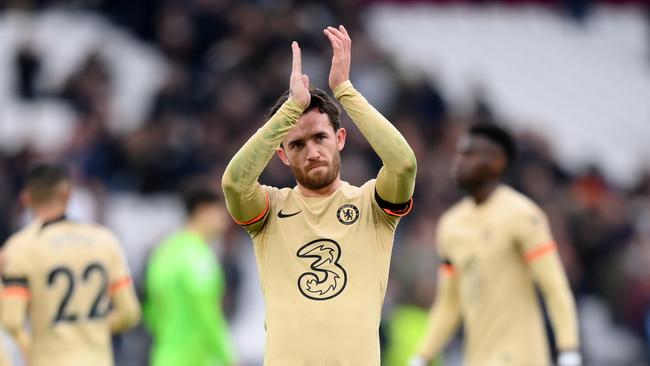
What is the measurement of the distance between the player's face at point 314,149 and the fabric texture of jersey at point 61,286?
3160 millimetres

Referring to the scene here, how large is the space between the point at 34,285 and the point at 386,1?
11.7 meters

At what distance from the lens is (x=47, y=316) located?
8273 millimetres

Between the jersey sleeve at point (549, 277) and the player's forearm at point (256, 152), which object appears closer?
the player's forearm at point (256, 152)

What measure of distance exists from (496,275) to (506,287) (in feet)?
0.34

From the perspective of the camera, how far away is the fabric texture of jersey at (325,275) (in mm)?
5422

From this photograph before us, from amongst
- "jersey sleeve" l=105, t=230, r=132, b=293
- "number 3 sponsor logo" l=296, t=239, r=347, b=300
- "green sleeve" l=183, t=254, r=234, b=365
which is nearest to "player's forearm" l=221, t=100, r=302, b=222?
"number 3 sponsor logo" l=296, t=239, r=347, b=300

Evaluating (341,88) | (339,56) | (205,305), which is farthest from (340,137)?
(205,305)

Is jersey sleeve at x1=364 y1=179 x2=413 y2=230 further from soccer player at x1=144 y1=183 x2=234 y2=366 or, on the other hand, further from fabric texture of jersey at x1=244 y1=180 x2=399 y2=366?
soccer player at x1=144 y1=183 x2=234 y2=366

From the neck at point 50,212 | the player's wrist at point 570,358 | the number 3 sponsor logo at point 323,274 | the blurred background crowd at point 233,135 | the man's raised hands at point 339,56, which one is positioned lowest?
the player's wrist at point 570,358

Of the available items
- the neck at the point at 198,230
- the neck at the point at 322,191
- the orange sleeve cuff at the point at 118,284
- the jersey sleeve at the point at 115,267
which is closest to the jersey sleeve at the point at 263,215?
the neck at the point at 322,191

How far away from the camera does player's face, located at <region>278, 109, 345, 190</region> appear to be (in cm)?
552

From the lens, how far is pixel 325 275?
18.0ft

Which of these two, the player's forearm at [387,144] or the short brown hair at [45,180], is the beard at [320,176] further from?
the short brown hair at [45,180]

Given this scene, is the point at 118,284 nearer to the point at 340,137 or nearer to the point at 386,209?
the point at 340,137
